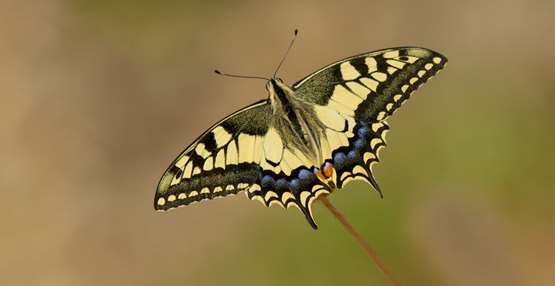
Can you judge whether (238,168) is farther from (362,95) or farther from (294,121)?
(362,95)

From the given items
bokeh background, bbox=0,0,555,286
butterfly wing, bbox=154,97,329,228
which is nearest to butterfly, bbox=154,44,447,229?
butterfly wing, bbox=154,97,329,228

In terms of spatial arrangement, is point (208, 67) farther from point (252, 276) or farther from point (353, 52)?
point (252, 276)

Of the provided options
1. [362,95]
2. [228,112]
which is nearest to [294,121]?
[362,95]

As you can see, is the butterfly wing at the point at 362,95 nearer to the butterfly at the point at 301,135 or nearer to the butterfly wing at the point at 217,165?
the butterfly at the point at 301,135

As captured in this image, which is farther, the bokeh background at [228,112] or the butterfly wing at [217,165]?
the bokeh background at [228,112]

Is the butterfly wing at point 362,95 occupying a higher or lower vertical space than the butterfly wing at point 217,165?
lower

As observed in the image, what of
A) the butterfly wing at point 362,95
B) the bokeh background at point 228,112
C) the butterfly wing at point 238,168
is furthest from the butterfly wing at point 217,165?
the bokeh background at point 228,112

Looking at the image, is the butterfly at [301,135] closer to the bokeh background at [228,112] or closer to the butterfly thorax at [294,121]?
the butterfly thorax at [294,121]

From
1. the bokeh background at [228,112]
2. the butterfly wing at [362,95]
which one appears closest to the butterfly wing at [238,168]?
the butterfly wing at [362,95]

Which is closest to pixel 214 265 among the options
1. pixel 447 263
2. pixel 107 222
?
pixel 107 222
